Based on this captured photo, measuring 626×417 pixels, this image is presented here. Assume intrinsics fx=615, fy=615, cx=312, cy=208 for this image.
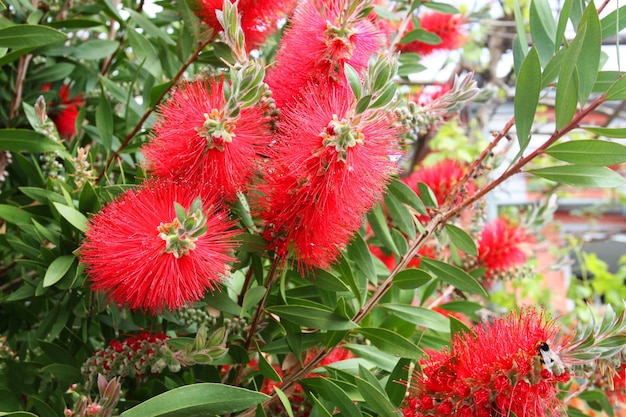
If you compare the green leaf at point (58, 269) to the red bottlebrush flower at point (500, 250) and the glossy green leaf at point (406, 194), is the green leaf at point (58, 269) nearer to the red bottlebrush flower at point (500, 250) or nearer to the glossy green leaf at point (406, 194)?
the glossy green leaf at point (406, 194)

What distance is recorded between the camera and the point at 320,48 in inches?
23.2

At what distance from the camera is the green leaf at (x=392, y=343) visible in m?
0.66

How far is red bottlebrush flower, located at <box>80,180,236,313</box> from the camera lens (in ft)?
1.68

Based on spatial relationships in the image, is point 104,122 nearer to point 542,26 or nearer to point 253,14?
point 253,14

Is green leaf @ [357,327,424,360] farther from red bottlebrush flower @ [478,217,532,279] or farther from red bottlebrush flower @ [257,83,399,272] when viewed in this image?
red bottlebrush flower @ [478,217,532,279]

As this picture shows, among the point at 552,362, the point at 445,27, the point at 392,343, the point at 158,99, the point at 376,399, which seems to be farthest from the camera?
the point at 445,27

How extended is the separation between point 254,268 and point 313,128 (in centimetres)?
19

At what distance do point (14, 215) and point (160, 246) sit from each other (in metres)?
0.31

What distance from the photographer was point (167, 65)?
0.88 m

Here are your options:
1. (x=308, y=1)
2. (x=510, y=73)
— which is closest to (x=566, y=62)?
(x=308, y=1)

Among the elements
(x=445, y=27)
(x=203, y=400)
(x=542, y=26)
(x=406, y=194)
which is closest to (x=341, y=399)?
(x=203, y=400)

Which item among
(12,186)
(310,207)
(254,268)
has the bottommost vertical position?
(12,186)

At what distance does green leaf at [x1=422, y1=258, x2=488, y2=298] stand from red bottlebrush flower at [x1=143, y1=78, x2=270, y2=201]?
27 centimetres

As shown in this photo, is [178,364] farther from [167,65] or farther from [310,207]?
[167,65]
